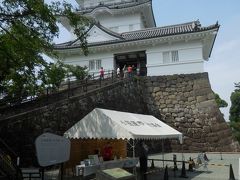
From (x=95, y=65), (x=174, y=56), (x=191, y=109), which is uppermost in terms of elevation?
(x=174, y=56)

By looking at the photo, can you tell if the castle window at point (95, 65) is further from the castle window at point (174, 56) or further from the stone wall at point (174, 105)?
the castle window at point (174, 56)

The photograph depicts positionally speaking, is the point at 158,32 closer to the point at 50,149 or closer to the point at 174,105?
the point at 174,105

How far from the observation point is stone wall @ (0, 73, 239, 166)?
18078 mm

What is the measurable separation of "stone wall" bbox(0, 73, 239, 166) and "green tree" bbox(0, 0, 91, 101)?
466cm

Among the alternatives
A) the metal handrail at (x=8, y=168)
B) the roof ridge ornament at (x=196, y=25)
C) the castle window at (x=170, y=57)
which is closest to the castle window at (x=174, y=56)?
the castle window at (x=170, y=57)

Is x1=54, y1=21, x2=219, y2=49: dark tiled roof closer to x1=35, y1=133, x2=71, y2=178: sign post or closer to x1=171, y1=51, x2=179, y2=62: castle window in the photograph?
x1=171, y1=51, x2=179, y2=62: castle window

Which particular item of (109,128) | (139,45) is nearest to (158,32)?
(139,45)

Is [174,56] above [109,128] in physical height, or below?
above

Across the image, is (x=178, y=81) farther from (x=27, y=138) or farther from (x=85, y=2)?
(x=85, y=2)

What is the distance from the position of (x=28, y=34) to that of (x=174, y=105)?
17340 mm

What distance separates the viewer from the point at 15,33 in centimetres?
1085

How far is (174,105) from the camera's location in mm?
25922

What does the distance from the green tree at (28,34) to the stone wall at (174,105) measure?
4663 millimetres

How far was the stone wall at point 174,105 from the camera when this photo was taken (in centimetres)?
1808
